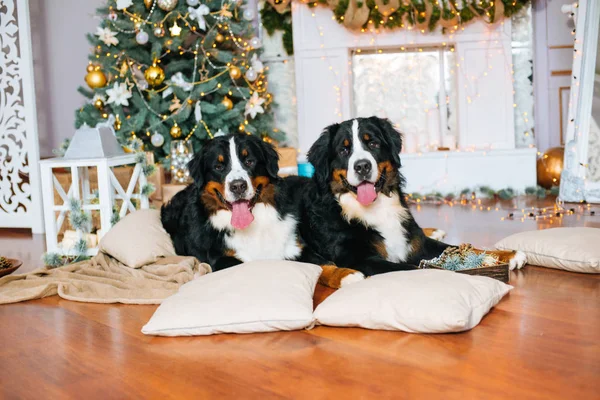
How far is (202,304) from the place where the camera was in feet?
8.43

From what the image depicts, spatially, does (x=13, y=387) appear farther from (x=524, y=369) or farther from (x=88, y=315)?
(x=524, y=369)

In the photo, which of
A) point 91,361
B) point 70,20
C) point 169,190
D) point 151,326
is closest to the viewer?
point 91,361

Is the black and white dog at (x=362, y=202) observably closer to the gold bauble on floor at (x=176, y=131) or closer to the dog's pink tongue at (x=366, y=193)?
the dog's pink tongue at (x=366, y=193)

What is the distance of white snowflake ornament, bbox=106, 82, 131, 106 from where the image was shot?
5.86 m

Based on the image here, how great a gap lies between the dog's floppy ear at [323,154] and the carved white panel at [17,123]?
10.7 feet

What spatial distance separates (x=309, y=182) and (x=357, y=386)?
1.77 metres

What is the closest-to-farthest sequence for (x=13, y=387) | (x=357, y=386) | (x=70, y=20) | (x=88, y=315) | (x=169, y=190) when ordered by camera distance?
1. (x=357, y=386)
2. (x=13, y=387)
3. (x=88, y=315)
4. (x=169, y=190)
5. (x=70, y=20)

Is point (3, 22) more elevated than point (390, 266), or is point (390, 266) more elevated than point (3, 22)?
point (3, 22)

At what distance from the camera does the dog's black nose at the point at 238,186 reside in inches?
126

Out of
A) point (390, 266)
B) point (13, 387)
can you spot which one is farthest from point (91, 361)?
point (390, 266)

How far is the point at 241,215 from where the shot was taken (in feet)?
10.8

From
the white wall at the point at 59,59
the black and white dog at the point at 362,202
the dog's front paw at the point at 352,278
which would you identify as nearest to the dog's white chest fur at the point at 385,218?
the black and white dog at the point at 362,202

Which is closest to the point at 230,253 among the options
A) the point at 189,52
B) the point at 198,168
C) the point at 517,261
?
the point at 198,168

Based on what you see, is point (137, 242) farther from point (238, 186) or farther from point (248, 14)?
point (248, 14)
